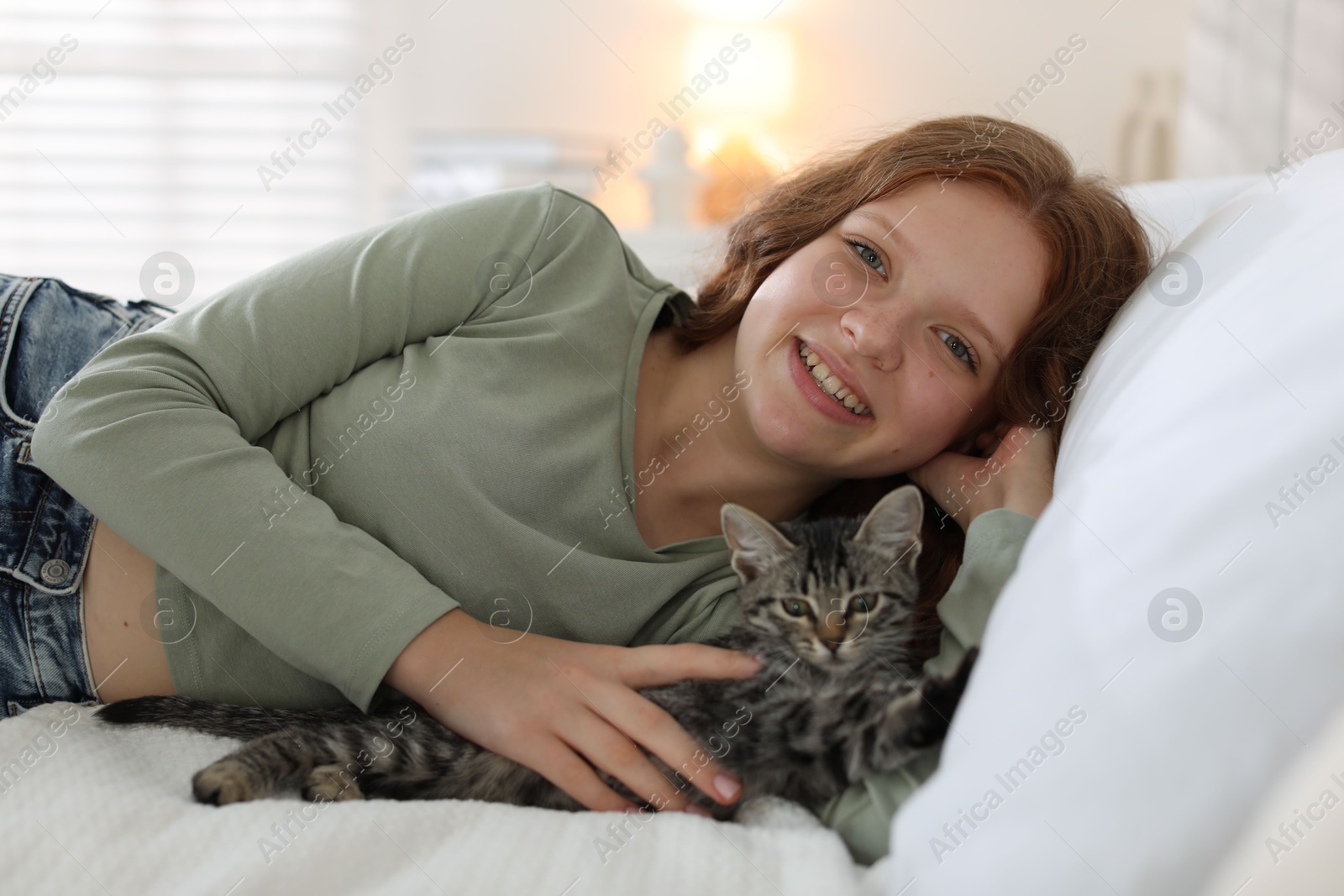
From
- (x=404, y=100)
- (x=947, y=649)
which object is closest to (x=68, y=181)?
(x=404, y=100)

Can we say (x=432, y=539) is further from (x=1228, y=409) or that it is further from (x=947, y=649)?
(x=1228, y=409)

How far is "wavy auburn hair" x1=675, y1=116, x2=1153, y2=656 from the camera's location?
48.3 inches

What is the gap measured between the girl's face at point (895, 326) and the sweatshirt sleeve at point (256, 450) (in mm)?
488

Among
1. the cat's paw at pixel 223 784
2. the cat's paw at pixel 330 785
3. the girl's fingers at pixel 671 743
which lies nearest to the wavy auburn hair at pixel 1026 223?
the girl's fingers at pixel 671 743

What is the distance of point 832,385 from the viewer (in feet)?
3.83

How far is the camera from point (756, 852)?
2.74 feet

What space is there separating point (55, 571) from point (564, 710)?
68cm


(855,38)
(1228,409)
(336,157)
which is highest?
(855,38)

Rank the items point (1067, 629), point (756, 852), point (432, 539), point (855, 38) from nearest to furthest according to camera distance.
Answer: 1. point (1067, 629)
2. point (756, 852)
3. point (432, 539)
4. point (855, 38)

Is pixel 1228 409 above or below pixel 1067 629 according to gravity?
above

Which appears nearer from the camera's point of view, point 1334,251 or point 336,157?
point 1334,251

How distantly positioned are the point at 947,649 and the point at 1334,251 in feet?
1.73

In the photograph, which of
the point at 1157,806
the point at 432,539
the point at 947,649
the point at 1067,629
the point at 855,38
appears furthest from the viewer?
the point at 855,38

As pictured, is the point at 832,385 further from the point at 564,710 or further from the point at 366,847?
the point at 366,847
